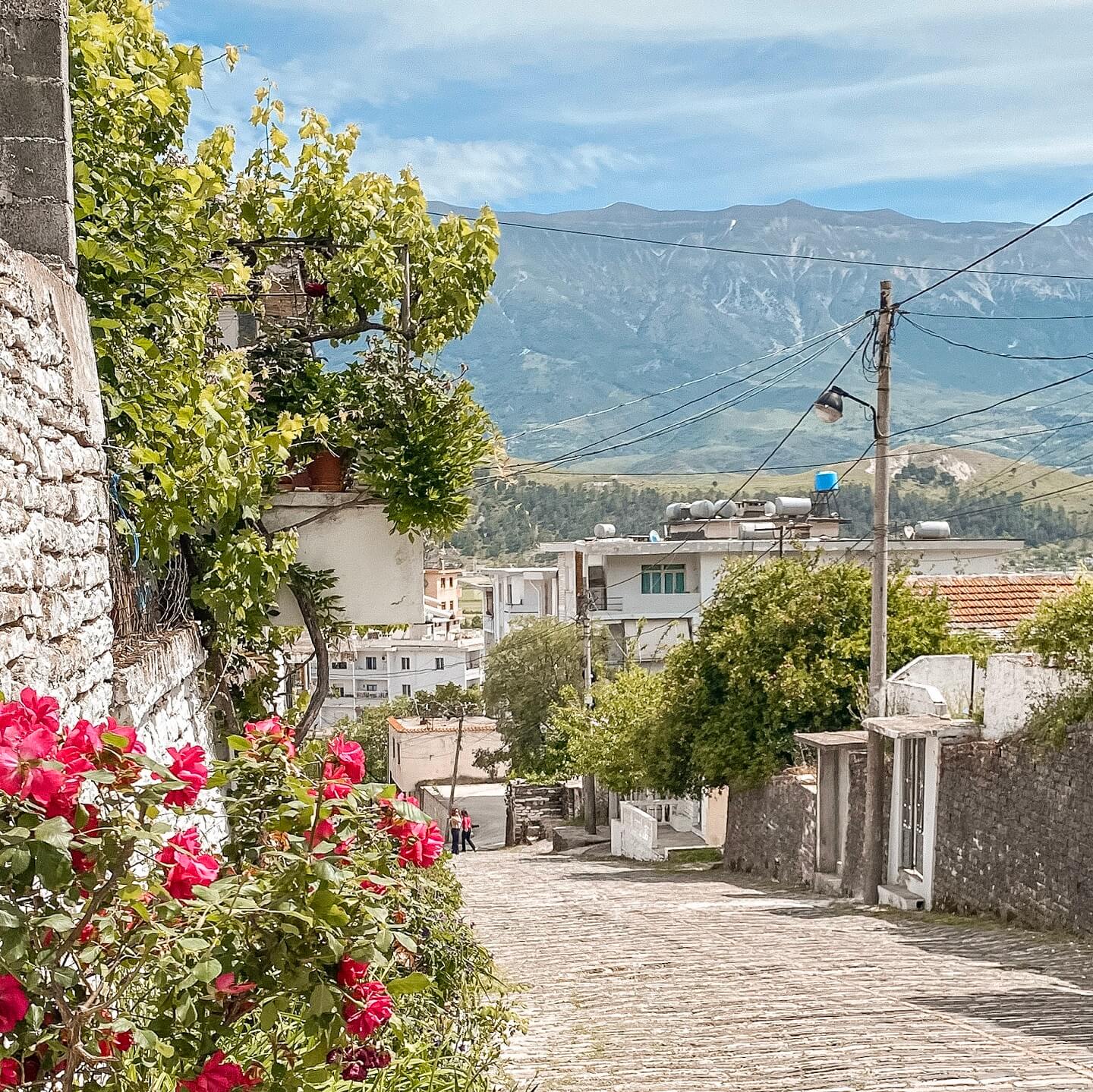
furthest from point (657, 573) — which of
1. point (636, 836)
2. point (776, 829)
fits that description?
point (776, 829)

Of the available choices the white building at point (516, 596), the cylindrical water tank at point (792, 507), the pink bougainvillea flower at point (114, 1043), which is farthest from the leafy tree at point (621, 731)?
the white building at point (516, 596)

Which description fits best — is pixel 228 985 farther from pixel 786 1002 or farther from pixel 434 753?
pixel 434 753

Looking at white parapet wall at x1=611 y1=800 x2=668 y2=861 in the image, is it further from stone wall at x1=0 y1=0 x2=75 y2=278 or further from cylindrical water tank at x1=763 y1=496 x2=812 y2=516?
stone wall at x1=0 y1=0 x2=75 y2=278

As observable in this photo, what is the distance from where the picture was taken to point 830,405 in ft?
55.4

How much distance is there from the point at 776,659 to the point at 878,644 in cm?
522

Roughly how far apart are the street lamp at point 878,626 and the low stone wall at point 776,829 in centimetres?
240

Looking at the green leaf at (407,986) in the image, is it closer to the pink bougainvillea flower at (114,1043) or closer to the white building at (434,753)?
the pink bougainvillea flower at (114,1043)

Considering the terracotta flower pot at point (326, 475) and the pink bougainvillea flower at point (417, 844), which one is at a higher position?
the terracotta flower pot at point (326, 475)

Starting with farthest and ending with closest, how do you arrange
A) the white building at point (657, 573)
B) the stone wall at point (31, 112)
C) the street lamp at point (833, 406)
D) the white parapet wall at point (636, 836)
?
the white building at point (657, 573), the white parapet wall at point (636, 836), the street lamp at point (833, 406), the stone wall at point (31, 112)

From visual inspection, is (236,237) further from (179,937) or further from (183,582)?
(179,937)

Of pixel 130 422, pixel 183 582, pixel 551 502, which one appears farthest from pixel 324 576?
pixel 551 502

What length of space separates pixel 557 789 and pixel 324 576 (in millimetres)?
32627

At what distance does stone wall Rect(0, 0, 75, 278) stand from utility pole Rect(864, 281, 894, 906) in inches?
459

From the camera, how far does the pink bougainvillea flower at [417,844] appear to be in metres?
4.01
